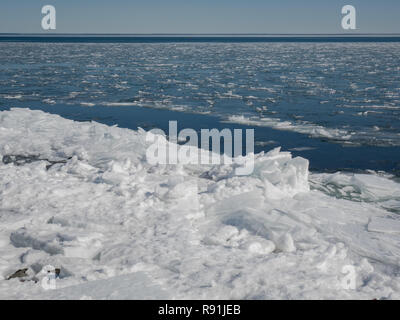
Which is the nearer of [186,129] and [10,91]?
[186,129]

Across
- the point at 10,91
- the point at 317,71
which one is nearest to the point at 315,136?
the point at 10,91

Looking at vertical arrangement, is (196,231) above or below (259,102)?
below

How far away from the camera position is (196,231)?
12.9 feet

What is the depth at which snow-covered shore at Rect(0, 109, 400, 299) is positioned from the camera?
3004 mm

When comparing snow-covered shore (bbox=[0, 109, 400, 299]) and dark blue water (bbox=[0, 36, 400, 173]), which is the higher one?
dark blue water (bbox=[0, 36, 400, 173])

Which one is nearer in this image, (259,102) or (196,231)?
(196,231)

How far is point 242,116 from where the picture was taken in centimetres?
995

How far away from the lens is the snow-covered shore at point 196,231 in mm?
3004

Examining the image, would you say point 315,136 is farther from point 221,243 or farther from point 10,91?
point 10,91

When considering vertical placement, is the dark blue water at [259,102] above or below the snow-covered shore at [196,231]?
above

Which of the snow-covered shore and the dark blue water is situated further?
the dark blue water

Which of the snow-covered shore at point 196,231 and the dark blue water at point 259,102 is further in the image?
the dark blue water at point 259,102

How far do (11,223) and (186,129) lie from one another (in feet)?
17.4

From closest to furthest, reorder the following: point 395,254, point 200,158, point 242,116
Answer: point 395,254, point 200,158, point 242,116
